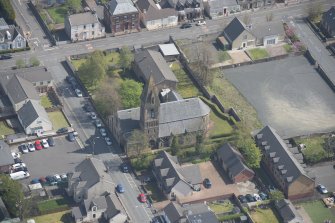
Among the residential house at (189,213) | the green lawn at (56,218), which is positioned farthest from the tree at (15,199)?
the residential house at (189,213)

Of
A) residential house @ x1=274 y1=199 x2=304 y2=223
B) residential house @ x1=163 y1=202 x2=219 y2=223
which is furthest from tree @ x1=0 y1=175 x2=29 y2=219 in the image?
residential house @ x1=274 y1=199 x2=304 y2=223

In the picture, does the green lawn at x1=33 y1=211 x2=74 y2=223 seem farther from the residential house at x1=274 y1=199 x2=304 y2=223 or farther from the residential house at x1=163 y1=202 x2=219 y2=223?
the residential house at x1=274 y1=199 x2=304 y2=223

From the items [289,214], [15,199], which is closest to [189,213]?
[289,214]

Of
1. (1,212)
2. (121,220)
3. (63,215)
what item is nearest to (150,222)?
(121,220)

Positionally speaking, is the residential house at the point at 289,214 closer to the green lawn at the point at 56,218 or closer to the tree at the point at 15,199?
the green lawn at the point at 56,218

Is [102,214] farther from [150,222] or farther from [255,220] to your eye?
[255,220]
